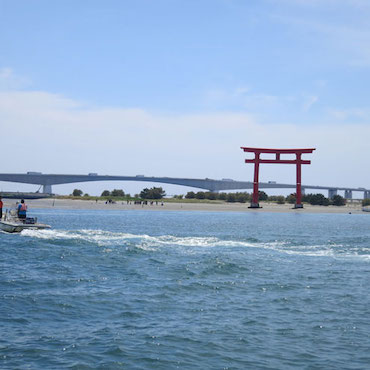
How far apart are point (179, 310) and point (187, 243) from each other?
17.6m

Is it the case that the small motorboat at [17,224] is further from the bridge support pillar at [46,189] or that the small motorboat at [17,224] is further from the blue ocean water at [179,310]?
the bridge support pillar at [46,189]

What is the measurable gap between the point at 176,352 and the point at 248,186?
4847 inches

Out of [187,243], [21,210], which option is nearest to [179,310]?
[187,243]

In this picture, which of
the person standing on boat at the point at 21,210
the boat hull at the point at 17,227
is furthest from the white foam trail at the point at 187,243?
the person standing on boat at the point at 21,210

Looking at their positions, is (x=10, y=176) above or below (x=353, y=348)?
above

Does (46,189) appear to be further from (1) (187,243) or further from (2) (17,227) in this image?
(1) (187,243)

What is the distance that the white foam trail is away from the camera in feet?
97.0

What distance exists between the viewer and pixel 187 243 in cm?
3253

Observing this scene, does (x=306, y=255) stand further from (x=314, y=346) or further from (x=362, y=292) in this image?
(x=314, y=346)

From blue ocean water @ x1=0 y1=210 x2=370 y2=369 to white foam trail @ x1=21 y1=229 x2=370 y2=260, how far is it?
2222 mm

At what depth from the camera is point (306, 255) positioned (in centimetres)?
2834

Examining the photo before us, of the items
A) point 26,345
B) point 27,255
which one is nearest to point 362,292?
point 26,345

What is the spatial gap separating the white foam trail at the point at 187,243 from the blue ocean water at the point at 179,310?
2222mm

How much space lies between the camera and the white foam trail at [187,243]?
29.6 metres
